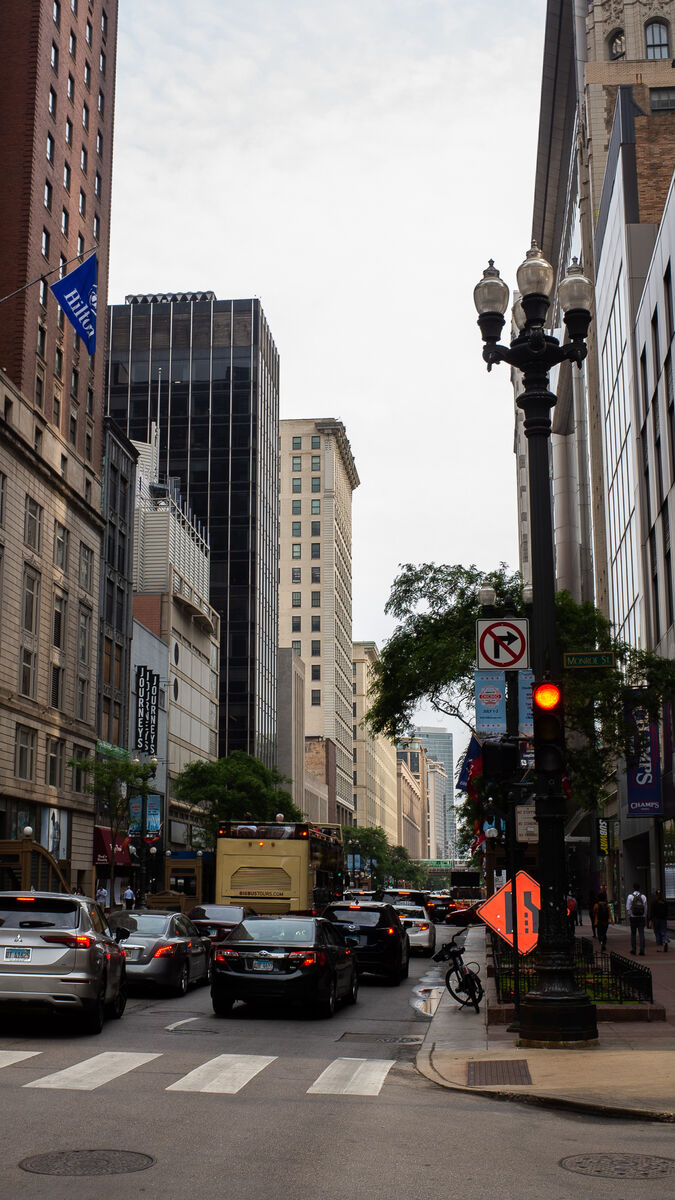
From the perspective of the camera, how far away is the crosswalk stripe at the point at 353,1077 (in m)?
11.4

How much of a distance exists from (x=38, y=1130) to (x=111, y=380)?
120336 mm

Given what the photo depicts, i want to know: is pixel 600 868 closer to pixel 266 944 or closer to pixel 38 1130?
pixel 266 944

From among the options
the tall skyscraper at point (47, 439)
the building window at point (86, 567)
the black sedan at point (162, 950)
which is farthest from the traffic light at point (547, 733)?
the building window at point (86, 567)

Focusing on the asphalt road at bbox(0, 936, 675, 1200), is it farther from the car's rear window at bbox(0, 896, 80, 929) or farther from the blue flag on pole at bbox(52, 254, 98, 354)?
the blue flag on pole at bbox(52, 254, 98, 354)

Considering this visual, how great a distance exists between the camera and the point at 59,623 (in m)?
57.4

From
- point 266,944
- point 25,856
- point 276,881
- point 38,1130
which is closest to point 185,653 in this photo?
point 276,881

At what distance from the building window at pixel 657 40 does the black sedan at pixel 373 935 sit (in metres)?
64.8

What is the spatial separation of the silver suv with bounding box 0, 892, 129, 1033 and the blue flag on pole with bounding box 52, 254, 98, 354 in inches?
1049

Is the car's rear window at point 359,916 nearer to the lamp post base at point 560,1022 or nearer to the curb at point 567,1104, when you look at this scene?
the lamp post base at point 560,1022

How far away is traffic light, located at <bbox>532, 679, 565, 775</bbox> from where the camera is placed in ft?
46.0

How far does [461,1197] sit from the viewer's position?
289 inches

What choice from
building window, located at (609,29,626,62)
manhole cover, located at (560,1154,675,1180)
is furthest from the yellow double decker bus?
building window, located at (609,29,626,62)

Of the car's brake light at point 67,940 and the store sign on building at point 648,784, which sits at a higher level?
the store sign on building at point 648,784

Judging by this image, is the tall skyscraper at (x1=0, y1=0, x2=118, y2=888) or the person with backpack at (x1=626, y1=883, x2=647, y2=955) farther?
the tall skyscraper at (x1=0, y1=0, x2=118, y2=888)
